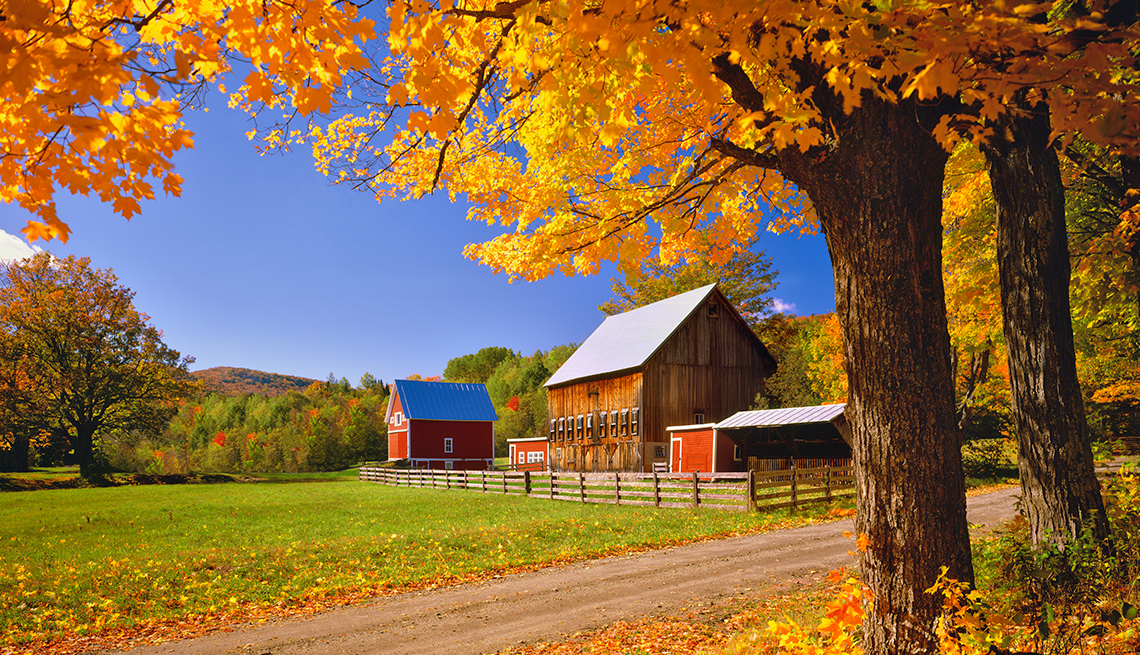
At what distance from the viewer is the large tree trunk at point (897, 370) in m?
4.46

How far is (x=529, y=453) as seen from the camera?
45656 millimetres

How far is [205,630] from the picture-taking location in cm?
797

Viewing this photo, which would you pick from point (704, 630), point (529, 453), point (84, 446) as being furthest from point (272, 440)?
point (704, 630)

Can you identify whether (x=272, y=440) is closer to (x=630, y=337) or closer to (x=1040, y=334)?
(x=630, y=337)

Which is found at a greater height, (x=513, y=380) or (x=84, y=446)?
(x=513, y=380)

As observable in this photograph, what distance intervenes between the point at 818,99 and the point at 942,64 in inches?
41.2

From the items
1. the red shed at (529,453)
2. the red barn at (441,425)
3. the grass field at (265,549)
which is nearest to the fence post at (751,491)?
the grass field at (265,549)

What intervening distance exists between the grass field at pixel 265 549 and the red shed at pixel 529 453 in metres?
18.7

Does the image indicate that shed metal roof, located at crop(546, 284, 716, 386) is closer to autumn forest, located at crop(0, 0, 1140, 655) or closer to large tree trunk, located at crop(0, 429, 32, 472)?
autumn forest, located at crop(0, 0, 1140, 655)

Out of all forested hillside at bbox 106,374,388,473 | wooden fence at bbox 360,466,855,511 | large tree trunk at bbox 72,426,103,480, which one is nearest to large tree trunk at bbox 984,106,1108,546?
wooden fence at bbox 360,466,855,511

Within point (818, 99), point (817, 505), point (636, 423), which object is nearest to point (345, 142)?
point (818, 99)

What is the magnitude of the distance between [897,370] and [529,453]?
42374mm

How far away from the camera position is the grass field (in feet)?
30.2

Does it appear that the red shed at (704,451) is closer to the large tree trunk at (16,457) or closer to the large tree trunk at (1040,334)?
the large tree trunk at (1040,334)
